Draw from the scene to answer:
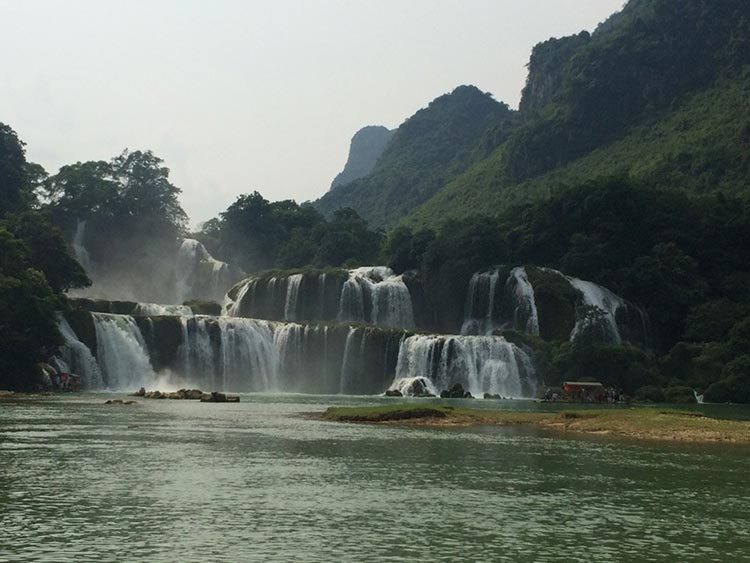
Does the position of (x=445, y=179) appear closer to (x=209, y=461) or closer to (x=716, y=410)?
(x=716, y=410)

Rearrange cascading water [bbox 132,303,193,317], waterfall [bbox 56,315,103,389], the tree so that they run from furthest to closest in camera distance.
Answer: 1. the tree
2. cascading water [bbox 132,303,193,317]
3. waterfall [bbox 56,315,103,389]

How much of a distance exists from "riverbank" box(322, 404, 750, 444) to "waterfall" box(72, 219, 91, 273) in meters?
85.8

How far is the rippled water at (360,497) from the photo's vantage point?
1650 cm

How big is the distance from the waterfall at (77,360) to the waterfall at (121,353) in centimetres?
111

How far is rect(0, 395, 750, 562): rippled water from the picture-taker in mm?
16500

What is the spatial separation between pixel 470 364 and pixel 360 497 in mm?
58794

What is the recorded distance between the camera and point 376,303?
10019 centimetres

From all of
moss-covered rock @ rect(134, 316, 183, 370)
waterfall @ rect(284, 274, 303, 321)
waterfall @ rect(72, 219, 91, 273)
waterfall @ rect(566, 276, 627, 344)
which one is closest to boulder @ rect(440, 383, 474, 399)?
waterfall @ rect(566, 276, 627, 344)

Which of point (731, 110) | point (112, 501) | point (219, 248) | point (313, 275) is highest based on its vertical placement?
point (731, 110)

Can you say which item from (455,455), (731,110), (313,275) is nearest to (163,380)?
(313,275)

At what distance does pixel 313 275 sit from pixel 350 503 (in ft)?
262

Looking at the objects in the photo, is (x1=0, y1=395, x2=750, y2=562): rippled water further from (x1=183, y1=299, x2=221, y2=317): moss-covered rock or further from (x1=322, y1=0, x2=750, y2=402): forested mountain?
(x1=183, y1=299, x2=221, y2=317): moss-covered rock

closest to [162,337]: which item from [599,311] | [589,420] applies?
[599,311]

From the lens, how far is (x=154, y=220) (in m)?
136
